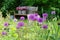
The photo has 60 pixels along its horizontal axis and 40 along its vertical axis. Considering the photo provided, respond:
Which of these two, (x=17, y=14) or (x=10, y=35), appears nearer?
(x=10, y=35)

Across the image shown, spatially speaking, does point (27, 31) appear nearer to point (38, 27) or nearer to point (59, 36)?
point (38, 27)

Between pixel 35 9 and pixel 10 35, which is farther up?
pixel 10 35

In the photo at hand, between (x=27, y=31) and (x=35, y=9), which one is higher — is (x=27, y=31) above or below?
above

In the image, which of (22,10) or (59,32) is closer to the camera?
(59,32)

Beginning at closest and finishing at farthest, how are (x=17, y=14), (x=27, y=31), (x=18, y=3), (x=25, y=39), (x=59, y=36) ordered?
(x=59, y=36), (x=25, y=39), (x=27, y=31), (x=17, y=14), (x=18, y=3)

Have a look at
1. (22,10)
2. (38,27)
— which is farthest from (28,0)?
(38,27)

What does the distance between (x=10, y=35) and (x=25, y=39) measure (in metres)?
0.24

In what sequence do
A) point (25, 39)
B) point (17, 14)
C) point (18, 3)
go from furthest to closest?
point (18, 3), point (17, 14), point (25, 39)

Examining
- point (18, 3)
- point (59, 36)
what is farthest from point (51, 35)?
point (18, 3)

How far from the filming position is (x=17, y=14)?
32.9 ft

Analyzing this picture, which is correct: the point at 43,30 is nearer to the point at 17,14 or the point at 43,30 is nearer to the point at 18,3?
the point at 17,14

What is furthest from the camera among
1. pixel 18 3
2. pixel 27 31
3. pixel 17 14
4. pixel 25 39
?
pixel 18 3

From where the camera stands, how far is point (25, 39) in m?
3.46

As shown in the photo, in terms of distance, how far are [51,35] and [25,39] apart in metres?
0.45
